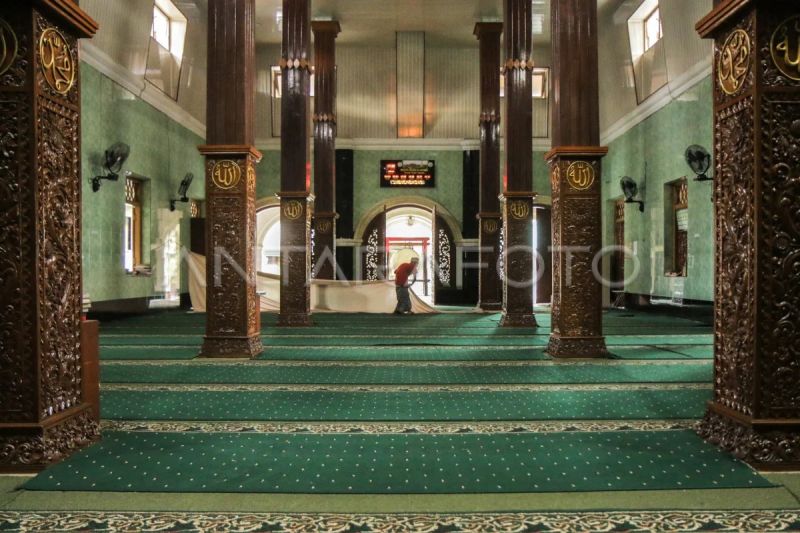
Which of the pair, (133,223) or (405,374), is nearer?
(405,374)

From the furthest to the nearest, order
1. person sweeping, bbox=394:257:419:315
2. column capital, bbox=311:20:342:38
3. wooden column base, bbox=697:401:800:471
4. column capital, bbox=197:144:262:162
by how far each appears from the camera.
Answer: column capital, bbox=311:20:342:38 < person sweeping, bbox=394:257:419:315 < column capital, bbox=197:144:262:162 < wooden column base, bbox=697:401:800:471

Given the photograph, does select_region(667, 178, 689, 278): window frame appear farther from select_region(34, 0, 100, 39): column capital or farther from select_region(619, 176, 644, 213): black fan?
select_region(34, 0, 100, 39): column capital

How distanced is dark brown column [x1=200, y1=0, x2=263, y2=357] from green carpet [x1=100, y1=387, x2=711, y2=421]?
1.49m

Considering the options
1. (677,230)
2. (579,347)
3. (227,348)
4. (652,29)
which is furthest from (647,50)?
(227,348)

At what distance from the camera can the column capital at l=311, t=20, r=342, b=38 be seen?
1230cm

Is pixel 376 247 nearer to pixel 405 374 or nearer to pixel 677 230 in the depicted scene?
pixel 677 230

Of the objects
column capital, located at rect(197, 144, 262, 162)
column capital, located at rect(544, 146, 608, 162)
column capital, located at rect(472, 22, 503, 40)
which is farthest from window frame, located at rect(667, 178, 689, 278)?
column capital, located at rect(197, 144, 262, 162)

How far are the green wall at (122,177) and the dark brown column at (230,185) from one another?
352 cm

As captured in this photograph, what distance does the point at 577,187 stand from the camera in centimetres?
509

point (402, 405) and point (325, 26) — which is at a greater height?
point (325, 26)

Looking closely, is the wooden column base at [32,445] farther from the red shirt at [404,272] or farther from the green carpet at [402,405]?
the red shirt at [404,272]

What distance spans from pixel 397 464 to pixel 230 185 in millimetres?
3411

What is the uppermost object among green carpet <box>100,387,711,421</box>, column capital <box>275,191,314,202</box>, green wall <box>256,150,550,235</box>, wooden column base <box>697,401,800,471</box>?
green wall <box>256,150,550,235</box>

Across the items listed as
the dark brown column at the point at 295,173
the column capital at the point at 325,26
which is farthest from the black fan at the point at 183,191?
the column capital at the point at 325,26
